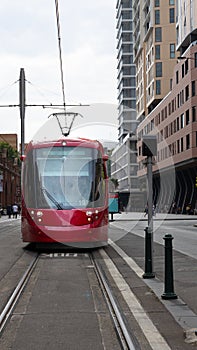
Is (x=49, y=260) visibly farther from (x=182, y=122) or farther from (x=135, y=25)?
(x=135, y=25)

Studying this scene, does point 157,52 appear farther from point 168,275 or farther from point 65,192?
point 168,275

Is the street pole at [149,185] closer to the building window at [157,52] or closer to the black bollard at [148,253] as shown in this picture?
the black bollard at [148,253]

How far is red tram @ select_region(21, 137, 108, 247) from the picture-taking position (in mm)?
17062

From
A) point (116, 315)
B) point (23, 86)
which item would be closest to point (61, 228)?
point (116, 315)

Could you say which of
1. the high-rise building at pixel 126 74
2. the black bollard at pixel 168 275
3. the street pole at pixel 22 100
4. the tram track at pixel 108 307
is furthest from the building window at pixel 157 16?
the black bollard at pixel 168 275

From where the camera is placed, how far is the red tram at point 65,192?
56.0 feet

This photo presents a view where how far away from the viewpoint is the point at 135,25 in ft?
349

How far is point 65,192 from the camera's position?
57.6 feet

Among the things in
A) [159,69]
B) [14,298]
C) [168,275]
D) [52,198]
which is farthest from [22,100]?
[159,69]

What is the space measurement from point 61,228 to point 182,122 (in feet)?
183

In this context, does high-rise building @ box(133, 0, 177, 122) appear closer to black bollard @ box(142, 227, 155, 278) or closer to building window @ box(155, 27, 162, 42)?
building window @ box(155, 27, 162, 42)

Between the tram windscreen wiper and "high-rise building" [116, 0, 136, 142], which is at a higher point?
"high-rise building" [116, 0, 136, 142]

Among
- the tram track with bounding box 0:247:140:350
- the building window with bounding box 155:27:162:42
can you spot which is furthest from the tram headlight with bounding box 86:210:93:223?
the building window with bounding box 155:27:162:42

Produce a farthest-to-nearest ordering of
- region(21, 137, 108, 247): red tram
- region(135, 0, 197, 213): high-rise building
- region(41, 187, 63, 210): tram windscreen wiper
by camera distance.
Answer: region(135, 0, 197, 213): high-rise building
region(41, 187, 63, 210): tram windscreen wiper
region(21, 137, 108, 247): red tram
